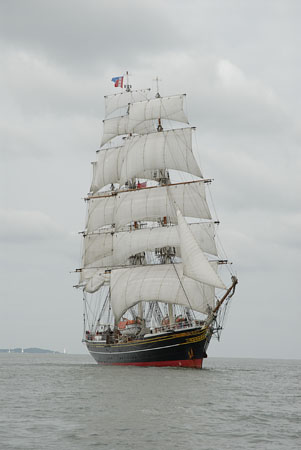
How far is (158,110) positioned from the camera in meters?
77.6

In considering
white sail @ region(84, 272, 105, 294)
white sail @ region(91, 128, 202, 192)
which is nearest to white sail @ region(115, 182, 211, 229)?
white sail @ region(91, 128, 202, 192)

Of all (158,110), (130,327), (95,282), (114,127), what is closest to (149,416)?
(130,327)

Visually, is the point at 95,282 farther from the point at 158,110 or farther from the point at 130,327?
the point at 158,110

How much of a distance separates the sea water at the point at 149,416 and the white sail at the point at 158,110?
1568 inches

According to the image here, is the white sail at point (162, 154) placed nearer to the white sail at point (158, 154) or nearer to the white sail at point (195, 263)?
the white sail at point (158, 154)

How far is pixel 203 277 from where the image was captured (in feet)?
184

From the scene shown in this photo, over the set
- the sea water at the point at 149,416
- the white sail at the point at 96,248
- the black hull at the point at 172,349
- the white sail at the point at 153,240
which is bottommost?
the sea water at the point at 149,416

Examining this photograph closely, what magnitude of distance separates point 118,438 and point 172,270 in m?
46.2

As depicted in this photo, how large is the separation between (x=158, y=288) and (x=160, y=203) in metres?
10.8

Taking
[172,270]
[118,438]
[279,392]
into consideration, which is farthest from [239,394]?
[172,270]

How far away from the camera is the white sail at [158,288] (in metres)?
65.9

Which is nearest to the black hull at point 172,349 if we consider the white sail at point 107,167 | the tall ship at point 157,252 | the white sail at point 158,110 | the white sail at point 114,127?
the tall ship at point 157,252

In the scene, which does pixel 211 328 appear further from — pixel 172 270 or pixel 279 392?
pixel 279 392

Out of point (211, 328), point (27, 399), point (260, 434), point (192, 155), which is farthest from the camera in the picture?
point (192, 155)
